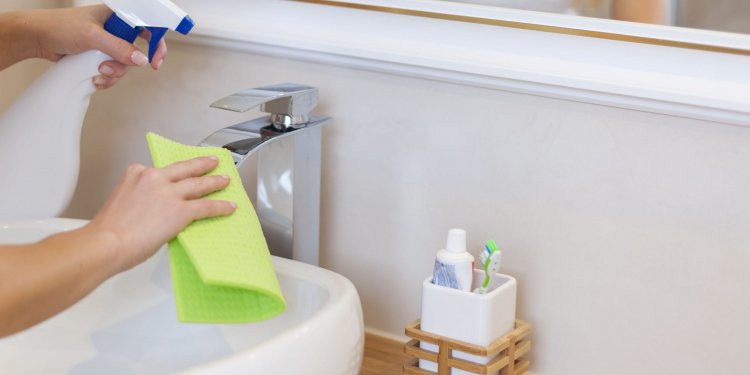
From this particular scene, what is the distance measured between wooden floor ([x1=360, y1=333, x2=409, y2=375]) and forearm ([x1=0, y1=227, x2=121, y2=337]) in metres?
0.40

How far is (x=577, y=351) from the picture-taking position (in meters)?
0.97

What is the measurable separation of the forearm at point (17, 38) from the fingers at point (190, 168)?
33 centimetres

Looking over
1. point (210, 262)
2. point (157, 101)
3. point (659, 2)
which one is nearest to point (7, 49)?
point (157, 101)

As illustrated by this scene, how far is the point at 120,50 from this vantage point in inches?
37.4

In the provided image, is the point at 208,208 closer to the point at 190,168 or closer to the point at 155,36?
the point at 190,168

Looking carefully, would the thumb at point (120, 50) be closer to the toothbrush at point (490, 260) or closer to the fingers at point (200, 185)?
the fingers at point (200, 185)

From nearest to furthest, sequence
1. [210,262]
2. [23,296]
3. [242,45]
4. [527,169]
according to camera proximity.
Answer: [23,296], [210,262], [527,169], [242,45]

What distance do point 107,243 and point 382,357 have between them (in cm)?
44

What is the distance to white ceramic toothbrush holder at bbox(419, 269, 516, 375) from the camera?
88 cm

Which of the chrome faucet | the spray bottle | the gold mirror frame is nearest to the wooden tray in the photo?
the chrome faucet

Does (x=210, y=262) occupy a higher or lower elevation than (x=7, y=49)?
lower

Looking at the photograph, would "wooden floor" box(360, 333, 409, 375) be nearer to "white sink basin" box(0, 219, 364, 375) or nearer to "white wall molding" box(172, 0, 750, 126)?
"white sink basin" box(0, 219, 364, 375)

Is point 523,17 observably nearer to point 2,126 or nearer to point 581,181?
point 581,181

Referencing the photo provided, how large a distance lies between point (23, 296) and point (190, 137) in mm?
569
